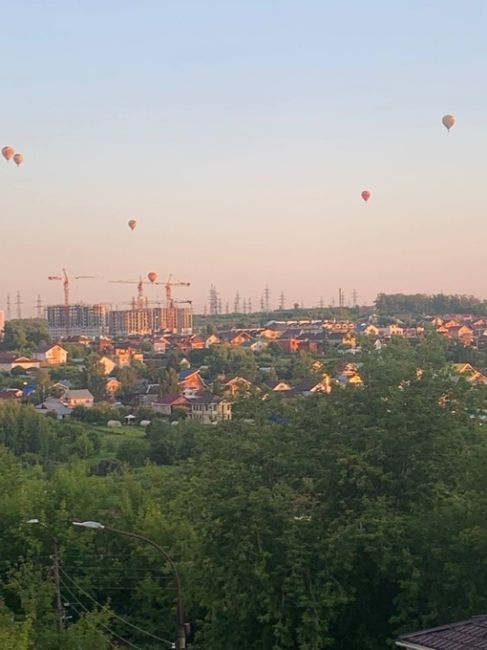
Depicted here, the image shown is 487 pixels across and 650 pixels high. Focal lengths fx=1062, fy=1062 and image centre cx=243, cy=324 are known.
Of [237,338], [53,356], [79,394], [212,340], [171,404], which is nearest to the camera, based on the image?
[171,404]

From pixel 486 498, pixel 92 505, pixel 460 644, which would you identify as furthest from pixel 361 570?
pixel 92 505

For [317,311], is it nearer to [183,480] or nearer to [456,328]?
[456,328]

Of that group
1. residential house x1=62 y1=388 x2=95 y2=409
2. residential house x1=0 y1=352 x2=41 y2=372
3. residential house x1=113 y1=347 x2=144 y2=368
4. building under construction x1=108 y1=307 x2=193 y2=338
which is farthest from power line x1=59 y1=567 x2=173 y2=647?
building under construction x1=108 y1=307 x2=193 y2=338

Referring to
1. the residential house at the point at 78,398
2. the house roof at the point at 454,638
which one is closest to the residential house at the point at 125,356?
the residential house at the point at 78,398

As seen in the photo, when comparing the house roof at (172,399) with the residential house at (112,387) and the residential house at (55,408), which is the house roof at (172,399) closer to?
the residential house at (55,408)

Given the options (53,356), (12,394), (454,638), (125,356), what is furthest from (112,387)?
(454,638)

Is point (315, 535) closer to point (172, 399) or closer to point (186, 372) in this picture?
point (172, 399)
